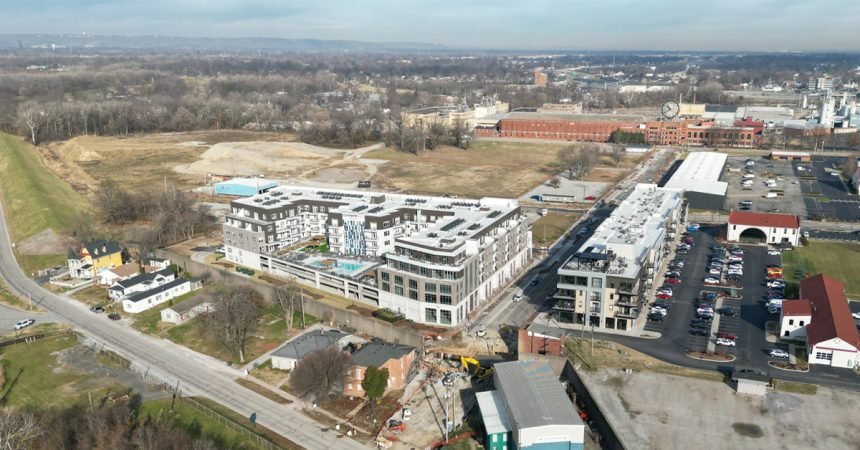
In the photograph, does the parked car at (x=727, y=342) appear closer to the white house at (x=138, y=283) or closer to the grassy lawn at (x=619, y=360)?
the grassy lawn at (x=619, y=360)

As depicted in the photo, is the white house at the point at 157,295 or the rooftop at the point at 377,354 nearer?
the rooftop at the point at 377,354

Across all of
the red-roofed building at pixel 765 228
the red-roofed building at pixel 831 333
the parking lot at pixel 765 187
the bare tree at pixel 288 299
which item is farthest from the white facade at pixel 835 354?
the parking lot at pixel 765 187

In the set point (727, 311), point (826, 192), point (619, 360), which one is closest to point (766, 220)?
point (727, 311)

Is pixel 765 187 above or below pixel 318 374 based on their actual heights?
above

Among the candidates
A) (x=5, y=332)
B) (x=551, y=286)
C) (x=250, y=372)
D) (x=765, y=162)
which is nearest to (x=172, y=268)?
(x=5, y=332)

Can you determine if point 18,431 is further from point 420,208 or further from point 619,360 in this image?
point 420,208

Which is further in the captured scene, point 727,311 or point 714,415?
point 727,311
